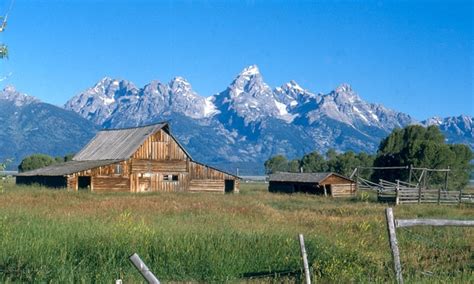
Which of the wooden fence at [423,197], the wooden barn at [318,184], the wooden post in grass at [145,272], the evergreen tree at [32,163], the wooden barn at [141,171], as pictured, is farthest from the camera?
the evergreen tree at [32,163]

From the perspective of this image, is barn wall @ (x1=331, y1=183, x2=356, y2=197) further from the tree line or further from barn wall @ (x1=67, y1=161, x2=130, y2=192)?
barn wall @ (x1=67, y1=161, x2=130, y2=192)

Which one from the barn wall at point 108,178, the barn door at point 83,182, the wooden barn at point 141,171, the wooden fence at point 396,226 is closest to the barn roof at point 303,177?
the wooden barn at point 141,171

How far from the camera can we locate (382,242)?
17.8m

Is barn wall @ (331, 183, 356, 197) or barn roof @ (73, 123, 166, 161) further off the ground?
barn roof @ (73, 123, 166, 161)

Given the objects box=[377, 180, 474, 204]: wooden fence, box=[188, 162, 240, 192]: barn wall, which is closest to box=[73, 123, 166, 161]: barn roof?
box=[188, 162, 240, 192]: barn wall

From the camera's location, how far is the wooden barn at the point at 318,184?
195 feet

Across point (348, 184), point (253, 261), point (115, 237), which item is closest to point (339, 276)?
point (253, 261)

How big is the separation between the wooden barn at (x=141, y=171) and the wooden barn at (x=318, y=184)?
25.3 feet

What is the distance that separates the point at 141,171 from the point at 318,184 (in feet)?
57.3

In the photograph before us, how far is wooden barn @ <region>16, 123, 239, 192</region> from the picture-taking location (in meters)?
50.7

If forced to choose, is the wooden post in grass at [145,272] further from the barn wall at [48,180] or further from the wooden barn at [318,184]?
the wooden barn at [318,184]

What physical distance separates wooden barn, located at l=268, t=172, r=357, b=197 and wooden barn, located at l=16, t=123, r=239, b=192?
7.72 m

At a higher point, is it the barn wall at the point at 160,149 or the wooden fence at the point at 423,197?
the barn wall at the point at 160,149

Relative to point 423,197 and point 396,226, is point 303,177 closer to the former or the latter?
point 423,197
